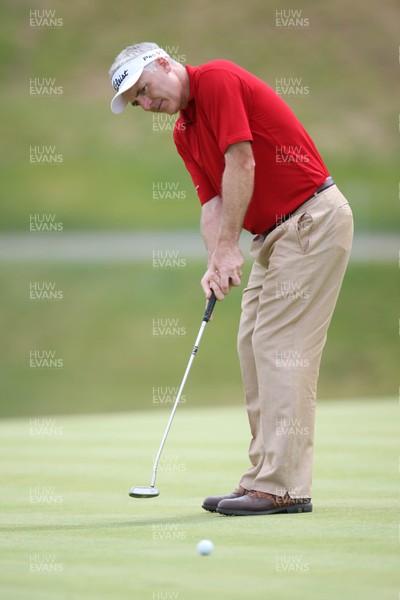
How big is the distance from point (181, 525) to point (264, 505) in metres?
0.44

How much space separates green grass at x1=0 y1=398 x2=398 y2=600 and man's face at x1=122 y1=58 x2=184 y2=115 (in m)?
1.56

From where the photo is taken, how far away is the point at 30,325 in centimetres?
1898

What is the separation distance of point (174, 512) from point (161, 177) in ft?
82.1

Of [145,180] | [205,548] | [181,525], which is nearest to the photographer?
[205,548]

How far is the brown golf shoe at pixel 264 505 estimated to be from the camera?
15.0 ft

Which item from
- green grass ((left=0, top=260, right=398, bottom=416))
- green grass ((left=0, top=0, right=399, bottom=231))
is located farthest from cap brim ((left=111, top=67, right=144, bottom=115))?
green grass ((left=0, top=0, right=399, bottom=231))

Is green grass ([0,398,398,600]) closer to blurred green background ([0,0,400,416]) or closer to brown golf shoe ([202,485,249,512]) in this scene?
brown golf shoe ([202,485,249,512])

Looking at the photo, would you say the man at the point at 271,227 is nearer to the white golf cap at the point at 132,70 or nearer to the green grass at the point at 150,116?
the white golf cap at the point at 132,70

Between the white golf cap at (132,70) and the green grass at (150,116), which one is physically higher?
the green grass at (150,116)

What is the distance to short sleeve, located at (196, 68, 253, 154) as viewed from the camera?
178 inches

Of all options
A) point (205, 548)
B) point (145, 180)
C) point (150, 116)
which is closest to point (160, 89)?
point (205, 548)

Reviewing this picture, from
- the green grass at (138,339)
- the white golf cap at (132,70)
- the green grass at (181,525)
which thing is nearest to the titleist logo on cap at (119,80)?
the white golf cap at (132,70)

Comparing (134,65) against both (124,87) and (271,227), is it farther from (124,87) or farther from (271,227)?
(271,227)

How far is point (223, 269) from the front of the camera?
4719mm
